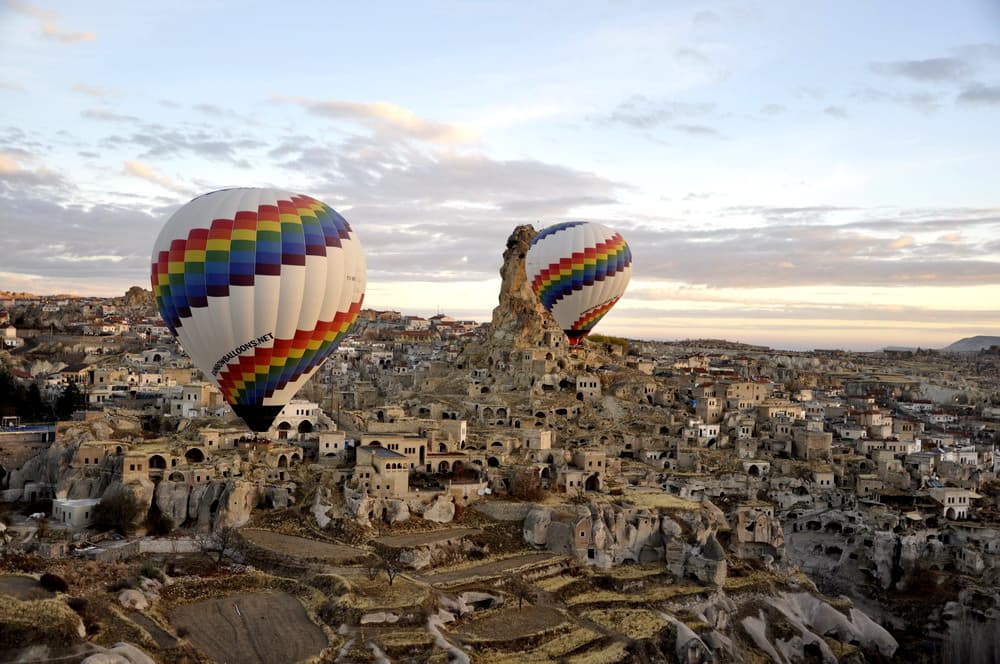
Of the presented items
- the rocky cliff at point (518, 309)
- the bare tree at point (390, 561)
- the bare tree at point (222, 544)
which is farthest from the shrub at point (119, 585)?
the rocky cliff at point (518, 309)

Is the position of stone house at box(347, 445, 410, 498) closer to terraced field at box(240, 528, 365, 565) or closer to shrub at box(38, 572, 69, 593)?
terraced field at box(240, 528, 365, 565)

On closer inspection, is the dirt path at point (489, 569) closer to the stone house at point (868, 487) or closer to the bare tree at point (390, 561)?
the bare tree at point (390, 561)

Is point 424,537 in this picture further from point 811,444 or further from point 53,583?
point 811,444

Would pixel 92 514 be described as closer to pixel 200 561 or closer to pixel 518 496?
pixel 200 561

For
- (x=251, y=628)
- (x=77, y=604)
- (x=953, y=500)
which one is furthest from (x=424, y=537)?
(x=953, y=500)

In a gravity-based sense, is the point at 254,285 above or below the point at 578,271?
below

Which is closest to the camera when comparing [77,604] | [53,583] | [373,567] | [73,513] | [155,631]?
[77,604]

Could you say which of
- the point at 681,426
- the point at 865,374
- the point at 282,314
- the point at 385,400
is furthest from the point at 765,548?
the point at 865,374
